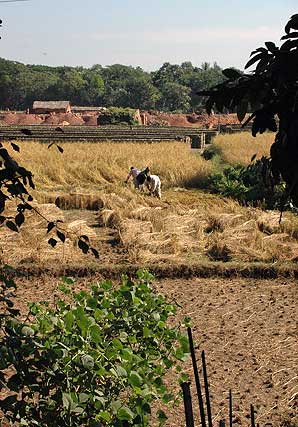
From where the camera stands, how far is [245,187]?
13.3m

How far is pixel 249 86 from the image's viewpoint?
1.59 meters

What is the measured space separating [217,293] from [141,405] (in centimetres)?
488

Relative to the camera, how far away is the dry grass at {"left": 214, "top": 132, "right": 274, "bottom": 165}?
18.1 m

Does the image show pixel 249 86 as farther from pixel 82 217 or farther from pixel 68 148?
pixel 68 148

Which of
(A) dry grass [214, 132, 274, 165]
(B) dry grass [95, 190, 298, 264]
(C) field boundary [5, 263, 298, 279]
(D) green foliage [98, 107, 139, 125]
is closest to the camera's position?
(C) field boundary [5, 263, 298, 279]

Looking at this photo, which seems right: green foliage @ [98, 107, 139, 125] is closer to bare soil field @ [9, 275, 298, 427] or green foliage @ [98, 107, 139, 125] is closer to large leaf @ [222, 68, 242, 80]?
bare soil field @ [9, 275, 298, 427]

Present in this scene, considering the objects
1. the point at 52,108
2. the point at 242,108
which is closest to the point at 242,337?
the point at 242,108

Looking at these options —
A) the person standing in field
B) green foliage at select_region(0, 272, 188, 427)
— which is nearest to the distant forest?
the person standing in field

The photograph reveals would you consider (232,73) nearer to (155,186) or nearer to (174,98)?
(155,186)

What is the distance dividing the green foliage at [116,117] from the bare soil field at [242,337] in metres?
40.1

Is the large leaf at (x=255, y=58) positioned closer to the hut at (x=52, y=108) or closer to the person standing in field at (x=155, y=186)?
the person standing in field at (x=155, y=186)

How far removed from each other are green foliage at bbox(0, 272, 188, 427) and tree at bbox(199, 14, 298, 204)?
885 millimetres

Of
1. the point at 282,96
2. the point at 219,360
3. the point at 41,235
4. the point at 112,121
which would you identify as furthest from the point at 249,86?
the point at 112,121

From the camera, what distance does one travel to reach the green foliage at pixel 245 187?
38.8ft
